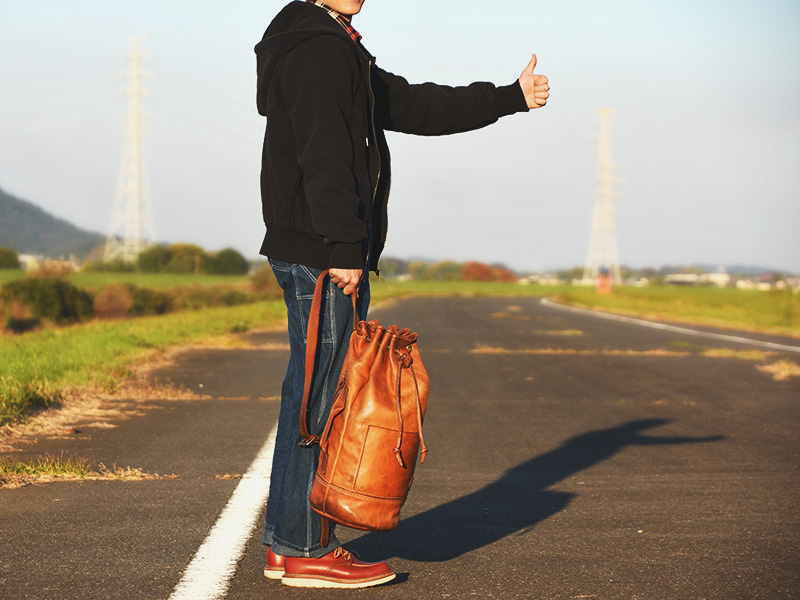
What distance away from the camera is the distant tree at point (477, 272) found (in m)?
122

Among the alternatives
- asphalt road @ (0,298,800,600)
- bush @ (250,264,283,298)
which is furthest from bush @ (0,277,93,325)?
asphalt road @ (0,298,800,600)

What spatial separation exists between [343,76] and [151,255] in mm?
57840

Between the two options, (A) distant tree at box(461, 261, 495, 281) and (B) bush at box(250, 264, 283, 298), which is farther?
(A) distant tree at box(461, 261, 495, 281)

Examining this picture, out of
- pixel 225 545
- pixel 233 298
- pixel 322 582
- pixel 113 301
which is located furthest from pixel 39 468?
pixel 233 298

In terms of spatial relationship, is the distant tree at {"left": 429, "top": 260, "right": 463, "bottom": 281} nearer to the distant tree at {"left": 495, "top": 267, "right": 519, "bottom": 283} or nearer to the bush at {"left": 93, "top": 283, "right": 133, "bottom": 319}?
the distant tree at {"left": 495, "top": 267, "right": 519, "bottom": 283}

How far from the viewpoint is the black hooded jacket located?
106 inches

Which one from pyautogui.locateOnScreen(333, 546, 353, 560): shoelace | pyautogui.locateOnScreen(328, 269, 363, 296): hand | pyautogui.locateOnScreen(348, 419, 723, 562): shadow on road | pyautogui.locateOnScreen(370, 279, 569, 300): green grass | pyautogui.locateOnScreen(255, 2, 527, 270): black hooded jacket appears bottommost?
pyautogui.locateOnScreen(370, 279, 569, 300): green grass

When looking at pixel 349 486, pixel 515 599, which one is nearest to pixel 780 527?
pixel 515 599

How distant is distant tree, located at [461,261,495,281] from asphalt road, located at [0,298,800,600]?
371 feet

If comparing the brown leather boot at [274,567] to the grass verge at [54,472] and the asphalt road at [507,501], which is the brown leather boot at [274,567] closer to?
the asphalt road at [507,501]

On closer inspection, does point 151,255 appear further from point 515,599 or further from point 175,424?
point 515,599

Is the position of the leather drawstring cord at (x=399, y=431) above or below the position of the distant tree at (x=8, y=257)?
below

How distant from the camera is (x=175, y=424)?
6.38 meters

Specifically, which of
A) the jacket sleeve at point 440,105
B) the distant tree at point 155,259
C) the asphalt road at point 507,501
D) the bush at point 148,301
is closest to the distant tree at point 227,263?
the distant tree at point 155,259
